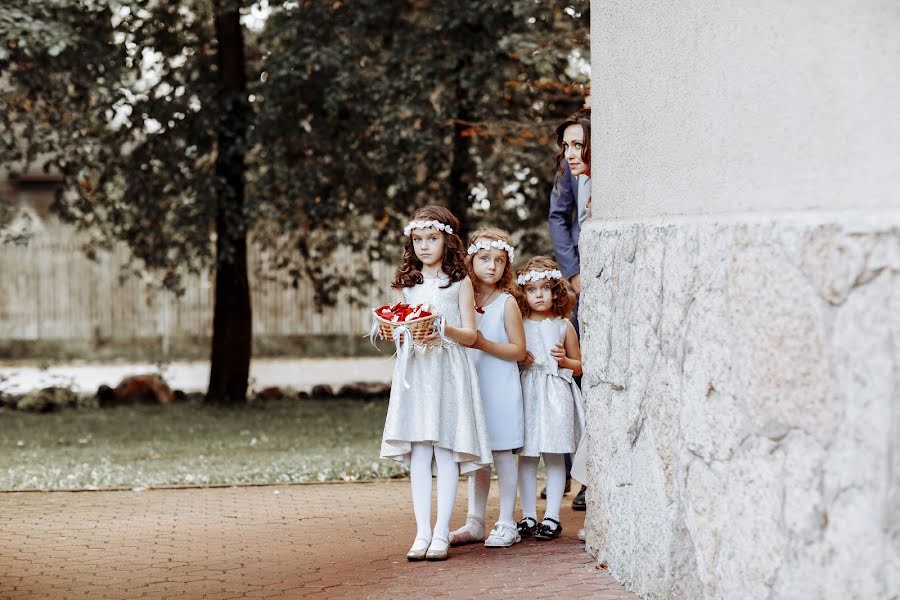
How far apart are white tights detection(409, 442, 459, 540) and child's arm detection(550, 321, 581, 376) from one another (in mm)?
824

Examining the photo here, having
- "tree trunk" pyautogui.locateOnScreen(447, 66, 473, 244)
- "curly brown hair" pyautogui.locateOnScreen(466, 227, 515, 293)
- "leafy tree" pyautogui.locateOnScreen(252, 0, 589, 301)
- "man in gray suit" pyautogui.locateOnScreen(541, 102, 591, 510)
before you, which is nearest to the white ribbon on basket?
"curly brown hair" pyautogui.locateOnScreen(466, 227, 515, 293)

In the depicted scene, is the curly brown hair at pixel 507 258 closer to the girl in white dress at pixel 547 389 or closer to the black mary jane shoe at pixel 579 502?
the girl in white dress at pixel 547 389

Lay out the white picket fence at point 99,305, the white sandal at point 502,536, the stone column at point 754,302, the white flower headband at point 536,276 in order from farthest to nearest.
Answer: the white picket fence at point 99,305 → the white flower headband at point 536,276 → the white sandal at point 502,536 → the stone column at point 754,302

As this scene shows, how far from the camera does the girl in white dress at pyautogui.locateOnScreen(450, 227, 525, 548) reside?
5.96m

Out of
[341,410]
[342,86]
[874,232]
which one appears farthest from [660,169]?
[341,410]

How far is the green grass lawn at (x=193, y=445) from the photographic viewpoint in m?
8.61

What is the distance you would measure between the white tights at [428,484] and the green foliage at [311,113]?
6.28m

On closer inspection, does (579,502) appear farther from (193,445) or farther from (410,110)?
(410,110)

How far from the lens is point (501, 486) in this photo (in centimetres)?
601

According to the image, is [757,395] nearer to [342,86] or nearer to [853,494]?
[853,494]

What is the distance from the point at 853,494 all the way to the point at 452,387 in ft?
8.63

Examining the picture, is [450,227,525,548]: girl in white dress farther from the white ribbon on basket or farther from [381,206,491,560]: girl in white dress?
the white ribbon on basket

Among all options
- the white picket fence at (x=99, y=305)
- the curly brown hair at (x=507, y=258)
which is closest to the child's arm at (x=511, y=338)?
the curly brown hair at (x=507, y=258)

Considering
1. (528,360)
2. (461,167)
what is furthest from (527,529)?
(461,167)
